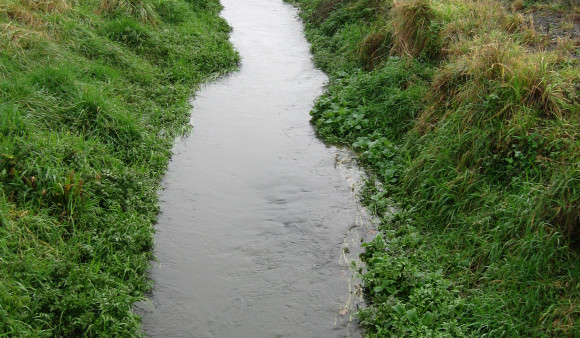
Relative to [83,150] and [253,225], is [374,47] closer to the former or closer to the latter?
[253,225]

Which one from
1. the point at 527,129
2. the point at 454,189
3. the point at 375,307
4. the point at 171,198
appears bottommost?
the point at 171,198

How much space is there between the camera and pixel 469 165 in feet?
21.2

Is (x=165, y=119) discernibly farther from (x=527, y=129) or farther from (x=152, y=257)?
(x=527, y=129)

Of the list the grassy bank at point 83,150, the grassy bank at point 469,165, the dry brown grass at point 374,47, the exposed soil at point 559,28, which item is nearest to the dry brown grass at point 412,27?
the grassy bank at point 469,165

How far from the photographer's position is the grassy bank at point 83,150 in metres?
4.78

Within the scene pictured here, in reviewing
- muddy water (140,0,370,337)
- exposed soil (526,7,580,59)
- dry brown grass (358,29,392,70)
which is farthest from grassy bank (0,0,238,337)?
exposed soil (526,7,580,59)

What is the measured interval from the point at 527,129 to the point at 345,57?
18.6 feet

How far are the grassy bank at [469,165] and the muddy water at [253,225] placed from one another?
453 millimetres

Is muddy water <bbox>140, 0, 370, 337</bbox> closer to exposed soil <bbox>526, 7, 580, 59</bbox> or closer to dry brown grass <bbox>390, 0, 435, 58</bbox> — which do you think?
dry brown grass <bbox>390, 0, 435, 58</bbox>

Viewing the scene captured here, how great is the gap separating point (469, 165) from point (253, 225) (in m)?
2.73

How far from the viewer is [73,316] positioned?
4652mm

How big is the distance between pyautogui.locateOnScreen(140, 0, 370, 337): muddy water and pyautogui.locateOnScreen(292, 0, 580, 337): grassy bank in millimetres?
453

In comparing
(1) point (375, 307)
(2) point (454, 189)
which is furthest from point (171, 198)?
(2) point (454, 189)

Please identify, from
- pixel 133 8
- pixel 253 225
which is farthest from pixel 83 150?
pixel 133 8
